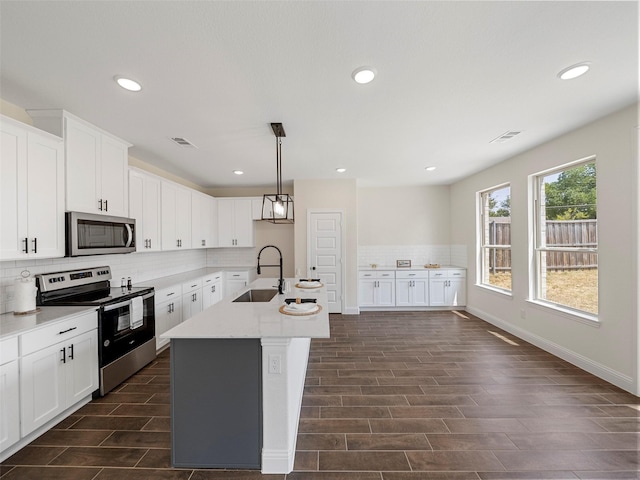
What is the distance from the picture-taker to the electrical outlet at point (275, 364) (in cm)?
171

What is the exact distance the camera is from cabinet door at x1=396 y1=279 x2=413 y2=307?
18.1 feet

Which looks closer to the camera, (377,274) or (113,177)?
(113,177)

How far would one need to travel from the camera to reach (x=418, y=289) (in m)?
5.52

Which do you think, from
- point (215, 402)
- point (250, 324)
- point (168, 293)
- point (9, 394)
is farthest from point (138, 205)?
point (215, 402)

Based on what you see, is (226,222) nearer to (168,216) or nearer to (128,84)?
(168,216)

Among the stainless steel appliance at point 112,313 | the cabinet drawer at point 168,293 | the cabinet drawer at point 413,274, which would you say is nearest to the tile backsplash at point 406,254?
the cabinet drawer at point 413,274

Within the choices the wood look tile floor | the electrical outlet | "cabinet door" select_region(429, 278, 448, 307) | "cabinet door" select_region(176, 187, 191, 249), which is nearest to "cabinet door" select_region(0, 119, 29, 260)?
the wood look tile floor

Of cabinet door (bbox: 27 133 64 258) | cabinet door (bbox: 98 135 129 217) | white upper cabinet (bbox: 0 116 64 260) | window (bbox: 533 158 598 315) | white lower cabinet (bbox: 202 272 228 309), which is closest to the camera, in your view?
white upper cabinet (bbox: 0 116 64 260)

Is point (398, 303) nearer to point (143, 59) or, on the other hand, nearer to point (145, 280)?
point (145, 280)

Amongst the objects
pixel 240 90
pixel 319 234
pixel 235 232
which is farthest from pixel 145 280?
pixel 240 90

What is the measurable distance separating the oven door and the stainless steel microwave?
578 millimetres

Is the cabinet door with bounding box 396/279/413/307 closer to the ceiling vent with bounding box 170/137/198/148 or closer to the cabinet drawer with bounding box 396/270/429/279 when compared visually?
the cabinet drawer with bounding box 396/270/429/279

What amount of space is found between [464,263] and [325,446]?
4.75m

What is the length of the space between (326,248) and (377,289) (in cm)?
134
